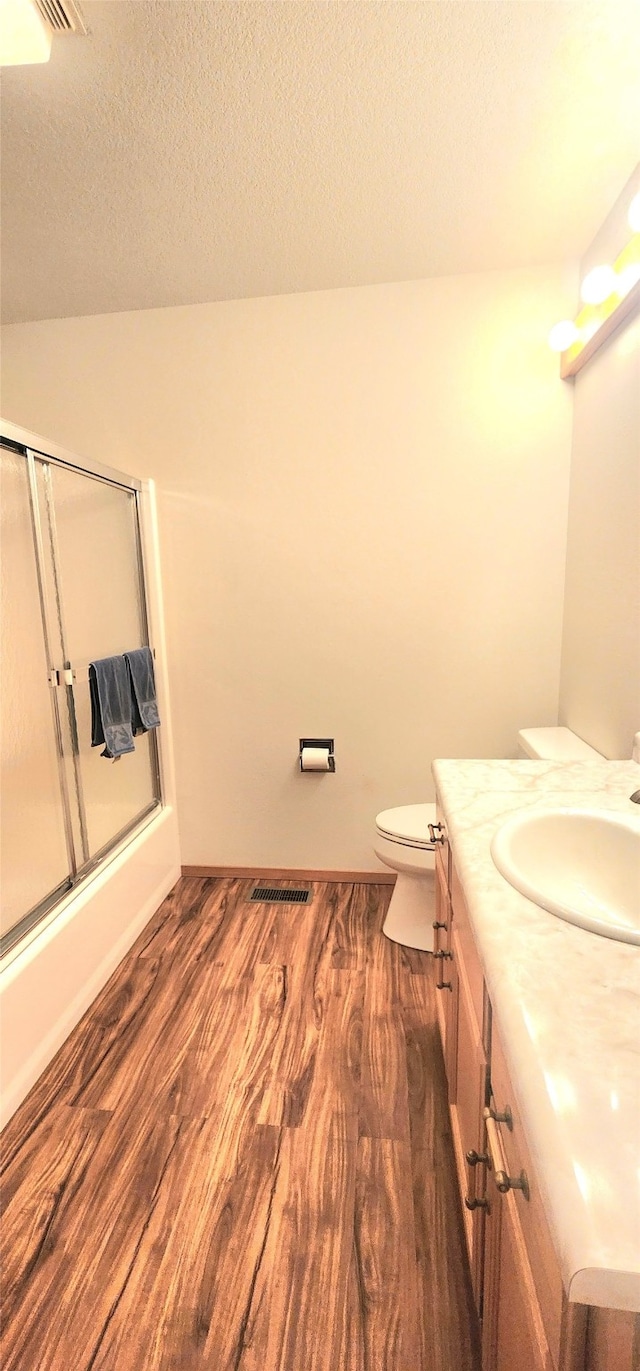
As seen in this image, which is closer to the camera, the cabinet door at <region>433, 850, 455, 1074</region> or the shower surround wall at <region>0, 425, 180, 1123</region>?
the cabinet door at <region>433, 850, 455, 1074</region>

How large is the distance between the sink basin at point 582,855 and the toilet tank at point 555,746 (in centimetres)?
64

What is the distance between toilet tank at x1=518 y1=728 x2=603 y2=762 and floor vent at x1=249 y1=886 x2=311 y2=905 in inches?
43.2

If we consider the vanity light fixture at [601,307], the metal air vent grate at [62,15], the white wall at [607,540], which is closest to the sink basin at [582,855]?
the white wall at [607,540]

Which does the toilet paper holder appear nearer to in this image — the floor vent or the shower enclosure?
the floor vent

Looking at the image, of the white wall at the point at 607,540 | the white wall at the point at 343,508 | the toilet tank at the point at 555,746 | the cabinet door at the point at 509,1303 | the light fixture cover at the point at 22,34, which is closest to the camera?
the cabinet door at the point at 509,1303

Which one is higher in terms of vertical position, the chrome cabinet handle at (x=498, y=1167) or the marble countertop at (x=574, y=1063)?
the marble countertop at (x=574, y=1063)

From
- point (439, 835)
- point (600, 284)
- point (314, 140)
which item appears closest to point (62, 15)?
point (314, 140)

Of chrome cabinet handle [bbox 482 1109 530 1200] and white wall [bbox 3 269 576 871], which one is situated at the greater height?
white wall [bbox 3 269 576 871]

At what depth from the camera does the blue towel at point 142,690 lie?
2.11 meters

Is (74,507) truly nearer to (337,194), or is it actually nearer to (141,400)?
(141,400)

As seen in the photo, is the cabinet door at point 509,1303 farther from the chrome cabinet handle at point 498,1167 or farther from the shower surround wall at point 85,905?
the shower surround wall at point 85,905

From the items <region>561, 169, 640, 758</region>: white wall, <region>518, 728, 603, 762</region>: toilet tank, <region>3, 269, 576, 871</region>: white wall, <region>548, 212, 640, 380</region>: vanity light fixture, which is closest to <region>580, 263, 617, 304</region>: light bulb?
<region>548, 212, 640, 380</region>: vanity light fixture

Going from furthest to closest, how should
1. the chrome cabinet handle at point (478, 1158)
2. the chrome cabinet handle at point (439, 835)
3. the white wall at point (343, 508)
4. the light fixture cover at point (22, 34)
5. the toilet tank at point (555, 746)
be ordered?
the white wall at point (343, 508)
the toilet tank at point (555, 746)
the chrome cabinet handle at point (439, 835)
the light fixture cover at point (22, 34)
the chrome cabinet handle at point (478, 1158)

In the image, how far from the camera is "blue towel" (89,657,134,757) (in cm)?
191
